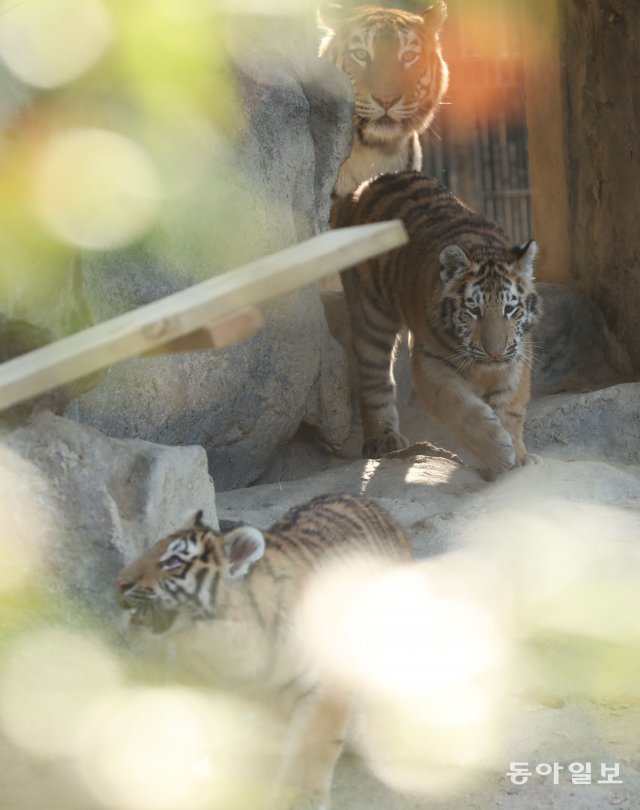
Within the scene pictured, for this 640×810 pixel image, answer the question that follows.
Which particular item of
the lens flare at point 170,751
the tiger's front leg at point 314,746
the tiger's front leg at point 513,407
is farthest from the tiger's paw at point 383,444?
the tiger's front leg at point 314,746

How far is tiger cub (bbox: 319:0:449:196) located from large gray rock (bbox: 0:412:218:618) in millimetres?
4401

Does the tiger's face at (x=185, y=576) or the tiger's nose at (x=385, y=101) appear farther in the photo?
the tiger's nose at (x=385, y=101)

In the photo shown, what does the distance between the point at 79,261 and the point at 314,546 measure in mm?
1315

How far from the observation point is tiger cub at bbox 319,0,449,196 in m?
7.77

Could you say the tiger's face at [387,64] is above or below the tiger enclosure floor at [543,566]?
above

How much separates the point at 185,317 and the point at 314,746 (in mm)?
1345

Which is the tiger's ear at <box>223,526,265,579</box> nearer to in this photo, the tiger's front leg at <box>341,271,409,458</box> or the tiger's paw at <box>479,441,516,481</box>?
the tiger's paw at <box>479,441,516,481</box>

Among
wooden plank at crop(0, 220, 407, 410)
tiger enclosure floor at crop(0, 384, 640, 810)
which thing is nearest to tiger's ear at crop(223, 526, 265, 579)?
tiger enclosure floor at crop(0, 384, 640, 810)

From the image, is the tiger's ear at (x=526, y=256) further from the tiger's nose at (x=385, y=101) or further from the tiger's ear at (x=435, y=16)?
the tiger's ear at (x=435, y=16)

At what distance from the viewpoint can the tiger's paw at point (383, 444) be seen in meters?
6.46

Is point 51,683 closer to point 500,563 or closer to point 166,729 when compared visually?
point 166,729

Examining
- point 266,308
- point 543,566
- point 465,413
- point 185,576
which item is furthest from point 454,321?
point 185,576

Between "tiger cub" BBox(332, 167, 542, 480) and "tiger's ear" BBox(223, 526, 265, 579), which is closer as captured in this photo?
"tiger's ear" BBox(223, 526, 265, 579)

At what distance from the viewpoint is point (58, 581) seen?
10.7 ft
